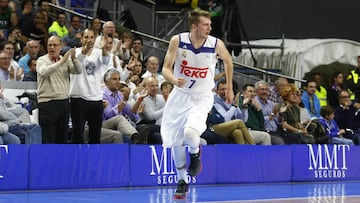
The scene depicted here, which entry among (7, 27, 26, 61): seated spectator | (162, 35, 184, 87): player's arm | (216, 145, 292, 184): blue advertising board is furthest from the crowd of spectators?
(162, 35, 184, 87): player's arm

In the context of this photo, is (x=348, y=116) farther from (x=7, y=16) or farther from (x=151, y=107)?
(x=7, y=16)

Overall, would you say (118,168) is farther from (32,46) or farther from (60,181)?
(32,46)

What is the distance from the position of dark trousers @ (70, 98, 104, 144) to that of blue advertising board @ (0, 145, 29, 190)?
4.50 feet

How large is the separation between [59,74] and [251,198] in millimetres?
3942

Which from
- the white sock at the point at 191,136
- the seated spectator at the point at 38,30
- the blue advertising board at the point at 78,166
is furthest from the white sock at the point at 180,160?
the seated spectator at the point at 38,30

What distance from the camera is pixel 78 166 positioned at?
573 inches

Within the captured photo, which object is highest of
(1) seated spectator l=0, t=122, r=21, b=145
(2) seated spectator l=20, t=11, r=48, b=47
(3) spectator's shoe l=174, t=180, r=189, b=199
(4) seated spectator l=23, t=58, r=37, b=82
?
(2) seated spectator l=20, t=11, r=48, b=47

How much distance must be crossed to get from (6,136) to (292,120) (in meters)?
6.91

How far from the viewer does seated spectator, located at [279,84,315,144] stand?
740 inches

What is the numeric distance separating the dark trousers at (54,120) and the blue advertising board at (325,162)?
525 cm

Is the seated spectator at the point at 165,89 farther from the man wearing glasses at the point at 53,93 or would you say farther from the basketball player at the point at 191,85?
the basketball player at the point at 191,85

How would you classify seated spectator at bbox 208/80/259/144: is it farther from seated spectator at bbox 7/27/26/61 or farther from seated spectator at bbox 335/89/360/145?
seated spectator at bbox 7/27/26/61

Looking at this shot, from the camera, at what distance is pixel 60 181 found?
46.8 ft

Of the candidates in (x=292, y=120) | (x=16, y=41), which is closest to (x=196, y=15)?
(x=16, y=41)
